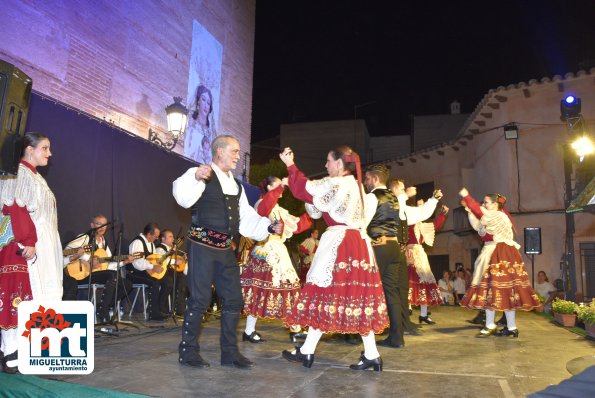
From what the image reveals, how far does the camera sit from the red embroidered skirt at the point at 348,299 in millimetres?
3939

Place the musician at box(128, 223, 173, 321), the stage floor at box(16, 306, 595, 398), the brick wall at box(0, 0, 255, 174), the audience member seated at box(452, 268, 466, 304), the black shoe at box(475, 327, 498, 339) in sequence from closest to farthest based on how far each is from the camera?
the stage floor at box(16, 306, 595, 398)
the black shoe at box(475, 327, 498, 339)
the brick wall at box(0, 0, 255, 174)
the musician at box(128, 223, 173, 321)
the audience member seated at box(452, 268, 466, 304)

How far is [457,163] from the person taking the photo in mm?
19094

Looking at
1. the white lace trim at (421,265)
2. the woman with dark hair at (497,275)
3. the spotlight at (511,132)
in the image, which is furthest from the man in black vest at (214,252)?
the spotlight at (511,132)

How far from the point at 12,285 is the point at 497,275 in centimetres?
553

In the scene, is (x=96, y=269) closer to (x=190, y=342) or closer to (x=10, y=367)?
(x=10, y=367)

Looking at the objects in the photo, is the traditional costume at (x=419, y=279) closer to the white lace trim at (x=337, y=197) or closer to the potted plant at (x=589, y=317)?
the potted plant at (x=589, y=317)

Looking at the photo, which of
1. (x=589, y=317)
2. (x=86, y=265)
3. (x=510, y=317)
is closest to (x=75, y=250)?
(x=86, y=265)

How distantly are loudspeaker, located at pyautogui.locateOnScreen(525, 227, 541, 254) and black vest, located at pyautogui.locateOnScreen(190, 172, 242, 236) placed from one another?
11.1 meters

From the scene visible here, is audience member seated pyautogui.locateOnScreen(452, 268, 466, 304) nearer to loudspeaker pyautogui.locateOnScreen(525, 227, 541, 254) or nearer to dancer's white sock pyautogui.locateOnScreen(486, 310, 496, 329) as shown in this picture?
loudspeaker pyautogui.locateOnScreen(525, 227, 541, 254)

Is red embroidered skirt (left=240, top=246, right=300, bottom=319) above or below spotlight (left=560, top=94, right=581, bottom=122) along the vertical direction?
below

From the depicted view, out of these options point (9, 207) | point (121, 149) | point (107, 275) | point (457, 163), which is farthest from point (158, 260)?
point (457, 163)

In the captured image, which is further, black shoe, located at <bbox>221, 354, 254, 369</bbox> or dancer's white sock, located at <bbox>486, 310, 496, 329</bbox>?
dancer's white sock, located at <bbox>486, 310, 496, 329</bbox>

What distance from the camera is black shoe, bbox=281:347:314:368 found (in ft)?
12.9

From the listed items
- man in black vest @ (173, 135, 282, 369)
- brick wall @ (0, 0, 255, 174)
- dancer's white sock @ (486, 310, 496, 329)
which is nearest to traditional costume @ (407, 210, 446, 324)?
dancer's white sock @ (486, 310, 496, 329)
